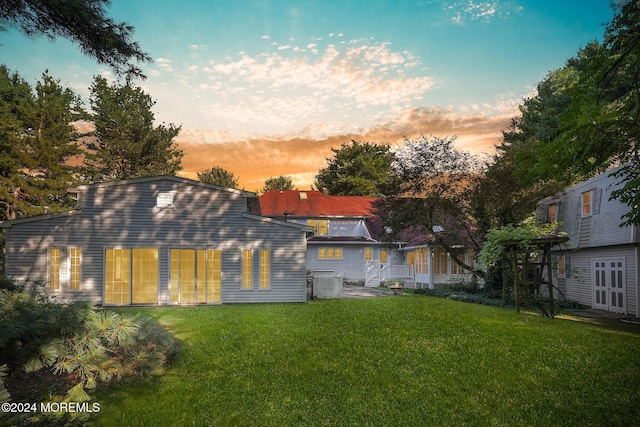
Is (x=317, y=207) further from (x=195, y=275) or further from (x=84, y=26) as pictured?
(x=84, y=26)

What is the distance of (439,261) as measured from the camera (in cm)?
2731

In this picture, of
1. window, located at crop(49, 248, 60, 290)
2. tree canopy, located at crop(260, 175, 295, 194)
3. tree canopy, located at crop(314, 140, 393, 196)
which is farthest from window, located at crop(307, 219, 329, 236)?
tree canopy, located at crop(260, 175, 295, 194)

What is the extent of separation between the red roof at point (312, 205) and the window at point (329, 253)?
3185mm

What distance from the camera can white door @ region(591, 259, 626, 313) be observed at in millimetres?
14781

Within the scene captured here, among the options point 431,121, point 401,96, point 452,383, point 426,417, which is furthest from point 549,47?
point 426,417

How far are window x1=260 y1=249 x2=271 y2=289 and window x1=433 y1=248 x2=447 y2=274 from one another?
13.5m

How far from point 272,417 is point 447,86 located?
15.0 meters

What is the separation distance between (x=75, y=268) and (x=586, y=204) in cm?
2166

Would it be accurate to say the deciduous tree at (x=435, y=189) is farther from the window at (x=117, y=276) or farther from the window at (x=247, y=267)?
the window at (x=117, y=276)

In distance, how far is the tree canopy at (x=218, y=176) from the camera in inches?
2191

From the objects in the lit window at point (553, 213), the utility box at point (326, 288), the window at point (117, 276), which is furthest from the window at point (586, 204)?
the window at point (117, 276)

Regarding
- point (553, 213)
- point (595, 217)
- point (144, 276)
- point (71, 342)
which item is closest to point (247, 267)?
point (144, 276)

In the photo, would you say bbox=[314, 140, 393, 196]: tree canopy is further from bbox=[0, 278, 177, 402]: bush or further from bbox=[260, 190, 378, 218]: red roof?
bbox=[0, 278, 177, 402]: bush

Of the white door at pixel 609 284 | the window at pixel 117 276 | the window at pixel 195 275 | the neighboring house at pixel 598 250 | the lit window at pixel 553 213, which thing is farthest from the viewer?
the lit window at pixel 553 213
